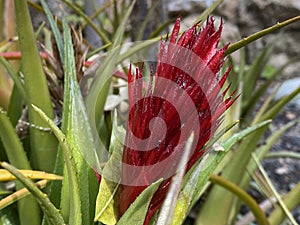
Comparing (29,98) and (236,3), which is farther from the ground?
(236,3)

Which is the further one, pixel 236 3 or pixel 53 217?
pixel 236 3

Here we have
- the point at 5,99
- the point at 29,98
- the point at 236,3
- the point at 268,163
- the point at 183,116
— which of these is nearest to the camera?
the point at 183,116

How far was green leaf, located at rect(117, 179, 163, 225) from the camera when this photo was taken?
0.35 meters

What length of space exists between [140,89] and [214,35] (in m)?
0.07

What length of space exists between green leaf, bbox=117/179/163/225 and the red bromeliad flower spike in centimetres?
1

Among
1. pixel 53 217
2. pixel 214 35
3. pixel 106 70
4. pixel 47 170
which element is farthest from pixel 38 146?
pixel 214 35

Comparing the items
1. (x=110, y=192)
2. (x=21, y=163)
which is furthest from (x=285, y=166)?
(x=110, y=192)

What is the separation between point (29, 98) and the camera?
0.60 metres

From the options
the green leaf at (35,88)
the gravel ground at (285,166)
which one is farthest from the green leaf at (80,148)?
the gravel ground at (285,166)

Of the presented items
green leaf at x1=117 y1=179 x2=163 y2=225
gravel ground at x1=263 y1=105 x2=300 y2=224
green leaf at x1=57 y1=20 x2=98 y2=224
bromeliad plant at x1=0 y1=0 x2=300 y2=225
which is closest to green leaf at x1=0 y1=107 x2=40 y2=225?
bromeliad plant at x1=0 y1=0 x2=300 y2=225

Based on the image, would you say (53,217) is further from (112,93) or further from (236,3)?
(236,3)

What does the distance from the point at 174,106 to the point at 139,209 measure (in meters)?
0.09

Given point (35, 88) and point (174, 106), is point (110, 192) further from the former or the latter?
point (35, 88)

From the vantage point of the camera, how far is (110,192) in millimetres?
391
